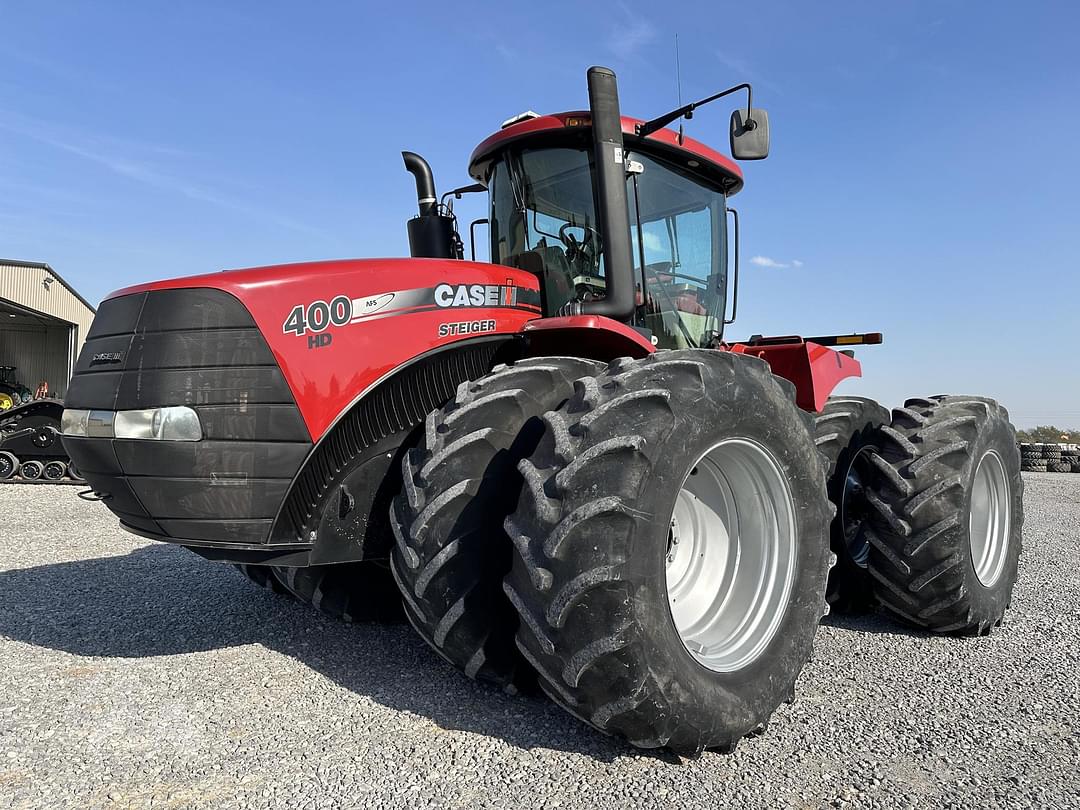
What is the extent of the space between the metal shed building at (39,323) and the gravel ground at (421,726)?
2433 cm

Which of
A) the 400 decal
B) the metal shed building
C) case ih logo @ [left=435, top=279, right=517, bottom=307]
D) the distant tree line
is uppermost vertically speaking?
the metal shed building

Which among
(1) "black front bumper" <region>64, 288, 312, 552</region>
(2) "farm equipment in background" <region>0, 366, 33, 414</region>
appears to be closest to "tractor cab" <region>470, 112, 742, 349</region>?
(1) "black front bumper" <region>64, 288, 312, 552</region>

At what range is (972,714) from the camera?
2.79m

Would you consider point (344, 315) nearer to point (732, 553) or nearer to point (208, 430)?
point (208, 430)

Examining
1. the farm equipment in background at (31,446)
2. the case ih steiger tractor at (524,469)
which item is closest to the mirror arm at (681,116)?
the case ih steiger tractor at (524,469)

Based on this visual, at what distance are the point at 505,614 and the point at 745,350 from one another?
259 cm

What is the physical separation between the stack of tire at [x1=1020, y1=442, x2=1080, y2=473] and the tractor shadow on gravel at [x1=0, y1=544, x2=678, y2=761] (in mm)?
17289

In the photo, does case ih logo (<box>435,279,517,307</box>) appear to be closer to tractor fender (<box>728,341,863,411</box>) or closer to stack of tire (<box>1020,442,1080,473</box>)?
tractor fender (<box>728,341,863,411</box>)

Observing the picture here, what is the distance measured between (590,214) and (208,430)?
1969mm

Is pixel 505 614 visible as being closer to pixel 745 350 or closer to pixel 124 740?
pixel 124 740

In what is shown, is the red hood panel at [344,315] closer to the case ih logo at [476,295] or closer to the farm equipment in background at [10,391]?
the case ih logo at [476,295]

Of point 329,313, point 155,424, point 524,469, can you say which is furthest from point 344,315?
point 524,469

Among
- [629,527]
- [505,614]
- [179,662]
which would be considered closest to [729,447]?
[629,527]

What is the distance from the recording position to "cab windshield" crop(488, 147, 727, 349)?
3.62 meters
